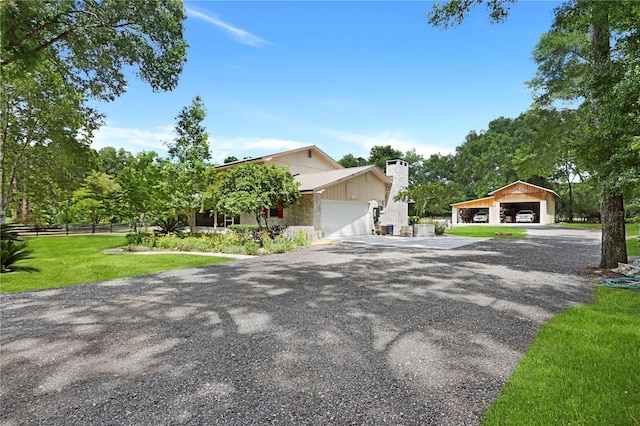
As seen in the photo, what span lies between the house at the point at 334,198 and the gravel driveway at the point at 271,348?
10.2 metres

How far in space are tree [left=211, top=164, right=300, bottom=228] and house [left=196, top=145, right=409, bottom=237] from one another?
1.37m

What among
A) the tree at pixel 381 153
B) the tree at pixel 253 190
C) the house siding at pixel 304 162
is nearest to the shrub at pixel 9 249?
the tree at pixel 253 190

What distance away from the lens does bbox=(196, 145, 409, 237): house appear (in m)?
17.2

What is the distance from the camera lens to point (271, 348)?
11.7 ft

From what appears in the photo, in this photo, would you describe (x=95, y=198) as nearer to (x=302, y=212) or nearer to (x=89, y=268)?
(x=302, y=212)

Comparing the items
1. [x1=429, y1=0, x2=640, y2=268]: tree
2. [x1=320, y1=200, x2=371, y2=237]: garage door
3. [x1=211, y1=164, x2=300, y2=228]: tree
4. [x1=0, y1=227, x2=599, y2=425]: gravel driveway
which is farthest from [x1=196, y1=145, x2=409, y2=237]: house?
[x1=429, y1=0, x2=640, y2=268]: tree

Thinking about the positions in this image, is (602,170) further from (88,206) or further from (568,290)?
(88,206)

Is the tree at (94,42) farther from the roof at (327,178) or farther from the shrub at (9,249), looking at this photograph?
the roof at (327,178)

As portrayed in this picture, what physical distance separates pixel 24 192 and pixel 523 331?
28.8 metres

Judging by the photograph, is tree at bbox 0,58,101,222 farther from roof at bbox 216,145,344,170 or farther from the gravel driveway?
the gravel driveway

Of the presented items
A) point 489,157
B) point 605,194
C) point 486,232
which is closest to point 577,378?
point 605,194

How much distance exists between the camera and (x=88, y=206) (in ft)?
88.2

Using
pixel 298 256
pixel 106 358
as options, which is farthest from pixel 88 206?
pixel 106 358

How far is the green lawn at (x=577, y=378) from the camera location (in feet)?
7.44
